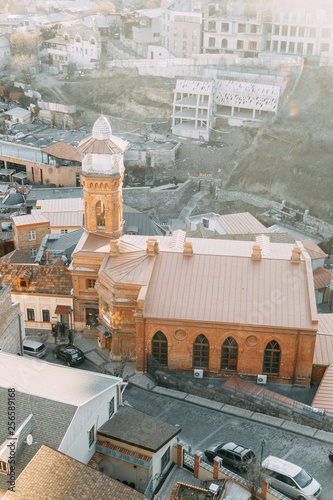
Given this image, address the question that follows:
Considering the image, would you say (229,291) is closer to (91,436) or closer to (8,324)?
(8,324)

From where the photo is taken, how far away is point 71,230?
80.9 metres

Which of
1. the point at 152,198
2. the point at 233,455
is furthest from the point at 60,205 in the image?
the point at 233,455

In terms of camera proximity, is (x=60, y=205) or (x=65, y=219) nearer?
(x=65, y=219)

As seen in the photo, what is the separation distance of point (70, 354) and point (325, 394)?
2178 centimetres

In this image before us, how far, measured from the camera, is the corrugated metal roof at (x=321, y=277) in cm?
8055

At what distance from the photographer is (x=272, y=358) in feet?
176

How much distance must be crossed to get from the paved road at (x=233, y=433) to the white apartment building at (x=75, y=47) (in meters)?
119

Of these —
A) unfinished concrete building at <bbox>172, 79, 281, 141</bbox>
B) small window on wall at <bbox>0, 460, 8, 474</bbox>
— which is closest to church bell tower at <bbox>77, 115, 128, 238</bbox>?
small window on wall at <bbox>0, 460, 8, 474</bbox>

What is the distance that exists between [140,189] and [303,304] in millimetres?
65806

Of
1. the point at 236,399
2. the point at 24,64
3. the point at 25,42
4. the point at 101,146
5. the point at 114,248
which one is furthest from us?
the point at 25,42

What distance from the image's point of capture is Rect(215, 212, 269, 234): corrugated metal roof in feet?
277

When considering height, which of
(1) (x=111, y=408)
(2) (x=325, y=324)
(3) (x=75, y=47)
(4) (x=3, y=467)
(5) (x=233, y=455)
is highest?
(3) (x=75, y=47)

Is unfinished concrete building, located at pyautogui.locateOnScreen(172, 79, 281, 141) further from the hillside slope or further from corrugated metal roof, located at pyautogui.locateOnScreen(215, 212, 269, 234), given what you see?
corrugated metal roof, located at pyautogui.locateOnScreen(215, 212, 269, 234)

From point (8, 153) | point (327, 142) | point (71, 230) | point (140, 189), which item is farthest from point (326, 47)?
point (71, 230)
